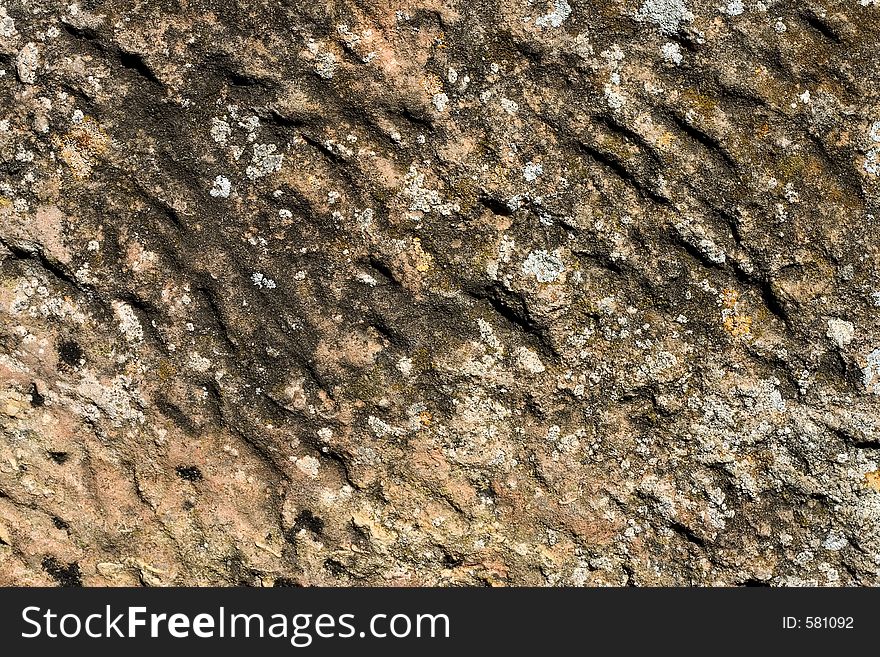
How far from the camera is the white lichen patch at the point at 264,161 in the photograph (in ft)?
6.19

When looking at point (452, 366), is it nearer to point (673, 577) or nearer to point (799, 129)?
point (673, 577)

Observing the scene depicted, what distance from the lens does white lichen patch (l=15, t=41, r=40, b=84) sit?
1.88 meters

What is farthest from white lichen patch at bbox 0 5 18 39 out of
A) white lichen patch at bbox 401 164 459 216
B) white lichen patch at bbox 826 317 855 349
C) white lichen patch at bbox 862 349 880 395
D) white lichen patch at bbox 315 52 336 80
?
white lichen patch at bbox 862 349 880 395

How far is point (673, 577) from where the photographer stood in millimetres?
1979

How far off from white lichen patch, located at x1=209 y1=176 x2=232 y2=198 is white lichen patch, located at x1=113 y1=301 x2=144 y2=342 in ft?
1.15

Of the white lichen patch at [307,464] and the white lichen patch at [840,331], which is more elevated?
the white lichen patch at [840,331]

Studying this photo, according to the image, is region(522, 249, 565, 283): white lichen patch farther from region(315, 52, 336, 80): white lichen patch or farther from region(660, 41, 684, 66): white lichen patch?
region(315, 52, 336, 80): white lichen patch

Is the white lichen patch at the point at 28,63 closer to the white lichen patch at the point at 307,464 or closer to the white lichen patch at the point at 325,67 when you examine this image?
the white lichen patch at the point at 325,67

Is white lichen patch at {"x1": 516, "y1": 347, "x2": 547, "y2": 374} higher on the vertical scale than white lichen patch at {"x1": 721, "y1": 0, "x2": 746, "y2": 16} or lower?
lower

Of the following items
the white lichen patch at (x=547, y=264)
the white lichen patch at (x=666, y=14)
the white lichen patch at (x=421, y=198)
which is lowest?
the white lichen patch at (x=547, y=264)

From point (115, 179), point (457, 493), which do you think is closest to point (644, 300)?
point (457, 493)

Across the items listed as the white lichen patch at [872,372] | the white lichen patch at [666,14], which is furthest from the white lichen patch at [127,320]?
the white lichen patch at [872,372]

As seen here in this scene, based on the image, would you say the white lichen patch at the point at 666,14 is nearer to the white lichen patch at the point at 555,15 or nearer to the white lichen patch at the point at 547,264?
the white lichen patch at the point at 555,15

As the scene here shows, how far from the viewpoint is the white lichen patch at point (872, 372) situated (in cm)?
188
